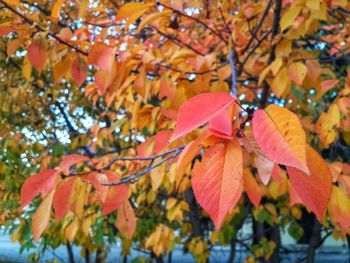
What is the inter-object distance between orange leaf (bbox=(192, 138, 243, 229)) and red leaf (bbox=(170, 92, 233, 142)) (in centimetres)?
6

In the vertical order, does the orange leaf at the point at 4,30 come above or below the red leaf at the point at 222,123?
above

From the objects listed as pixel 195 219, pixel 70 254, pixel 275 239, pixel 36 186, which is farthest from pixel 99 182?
pixel 275 239

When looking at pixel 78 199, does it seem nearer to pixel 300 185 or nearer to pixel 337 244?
pixel 300 185

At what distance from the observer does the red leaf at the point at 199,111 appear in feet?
1.75

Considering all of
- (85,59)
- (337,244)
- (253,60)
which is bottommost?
(337,244)

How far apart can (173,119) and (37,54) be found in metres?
0.52

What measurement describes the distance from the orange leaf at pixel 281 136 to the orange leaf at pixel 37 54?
33.1 inches

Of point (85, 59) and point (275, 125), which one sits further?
point (85, 59)

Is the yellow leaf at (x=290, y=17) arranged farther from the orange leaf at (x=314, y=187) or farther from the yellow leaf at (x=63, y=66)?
the orange leaf at (x=314, y=187)

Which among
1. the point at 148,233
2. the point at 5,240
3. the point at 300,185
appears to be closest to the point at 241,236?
the point at 148,233

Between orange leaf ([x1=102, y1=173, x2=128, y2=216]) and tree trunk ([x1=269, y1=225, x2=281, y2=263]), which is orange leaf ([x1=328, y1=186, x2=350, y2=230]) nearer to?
orange leaf ([x1=102, y1=173, x2=128, y2=216])

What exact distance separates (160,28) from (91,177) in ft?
3.76

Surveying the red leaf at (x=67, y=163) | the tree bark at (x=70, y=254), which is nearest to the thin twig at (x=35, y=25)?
the red leaf at (x=67, y=163)

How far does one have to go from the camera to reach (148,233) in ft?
9.07
